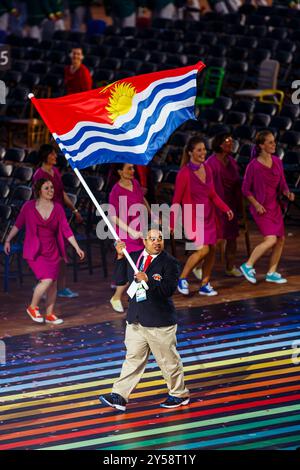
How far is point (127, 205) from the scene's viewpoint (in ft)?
45.9

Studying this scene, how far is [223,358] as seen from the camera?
1281cm

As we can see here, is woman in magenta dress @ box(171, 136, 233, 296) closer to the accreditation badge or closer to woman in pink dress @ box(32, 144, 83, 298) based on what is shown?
woman in pink dress @ box(32, 144, 83, 298)

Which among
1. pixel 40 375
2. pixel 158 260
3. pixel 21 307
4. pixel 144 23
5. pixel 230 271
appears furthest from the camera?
pixel 144 23

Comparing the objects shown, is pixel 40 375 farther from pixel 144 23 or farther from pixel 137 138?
pixel 144 23

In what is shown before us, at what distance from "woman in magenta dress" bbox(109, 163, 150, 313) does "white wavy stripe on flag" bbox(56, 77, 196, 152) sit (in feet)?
5.77

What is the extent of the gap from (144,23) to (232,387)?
61.1ft

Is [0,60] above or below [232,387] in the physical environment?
above

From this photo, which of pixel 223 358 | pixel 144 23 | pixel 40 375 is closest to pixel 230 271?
pixel 223 358

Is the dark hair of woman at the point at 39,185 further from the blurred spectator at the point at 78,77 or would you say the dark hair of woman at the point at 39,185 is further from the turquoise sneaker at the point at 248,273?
the blurred spectator at the point at 78,77

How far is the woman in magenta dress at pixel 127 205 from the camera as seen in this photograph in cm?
1388

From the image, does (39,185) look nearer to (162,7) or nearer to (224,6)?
(162,7)

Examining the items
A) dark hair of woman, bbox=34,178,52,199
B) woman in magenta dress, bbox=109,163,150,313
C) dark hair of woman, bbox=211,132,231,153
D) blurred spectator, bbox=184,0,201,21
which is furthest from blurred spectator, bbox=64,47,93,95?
blurred spectator, bbox=184,0,201,21

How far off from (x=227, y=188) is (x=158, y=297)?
4.47m

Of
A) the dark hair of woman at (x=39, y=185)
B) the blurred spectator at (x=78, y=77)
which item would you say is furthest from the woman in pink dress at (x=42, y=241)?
the blurred spectator at (x=78, y=77)
